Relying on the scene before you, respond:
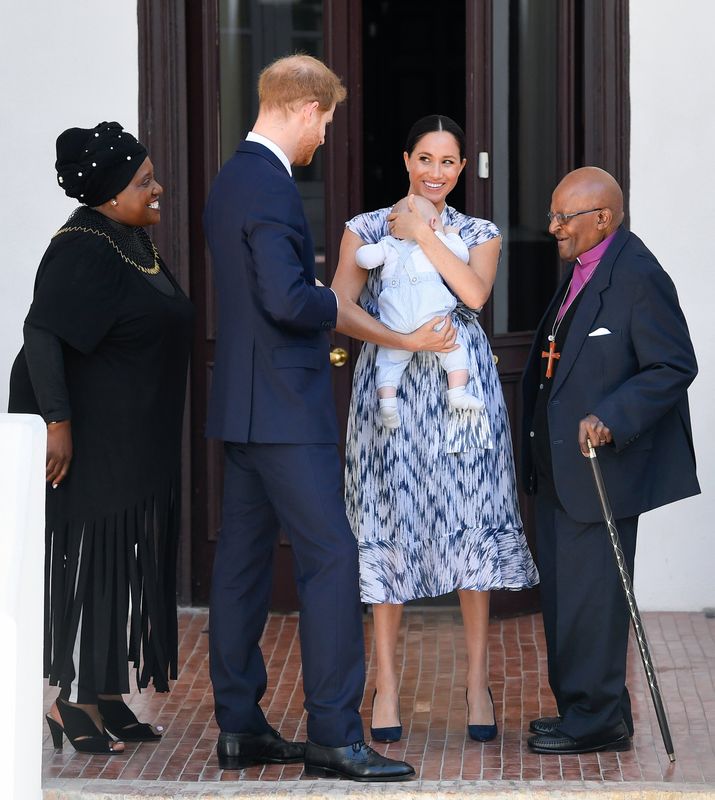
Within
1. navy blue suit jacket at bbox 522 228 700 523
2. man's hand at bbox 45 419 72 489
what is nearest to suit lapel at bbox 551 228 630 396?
navy blue suit jacket at bbox 522 228 700 523

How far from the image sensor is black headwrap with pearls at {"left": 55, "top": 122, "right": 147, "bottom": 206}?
448 cm

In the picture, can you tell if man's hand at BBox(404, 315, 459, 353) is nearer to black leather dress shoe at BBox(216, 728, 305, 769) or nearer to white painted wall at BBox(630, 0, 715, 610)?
black leather dress shoe at BBox(216, 728, 305, 769)

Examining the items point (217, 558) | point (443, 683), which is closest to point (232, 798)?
point (217, 558)

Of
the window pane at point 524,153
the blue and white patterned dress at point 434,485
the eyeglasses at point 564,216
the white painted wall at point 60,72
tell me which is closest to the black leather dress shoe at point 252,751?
the blue and white patterned dress at point 434,485

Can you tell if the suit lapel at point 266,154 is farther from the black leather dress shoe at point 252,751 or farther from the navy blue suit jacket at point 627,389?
the black leather dress shoe at point 252,751

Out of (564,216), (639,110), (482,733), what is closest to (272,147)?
(564,216)

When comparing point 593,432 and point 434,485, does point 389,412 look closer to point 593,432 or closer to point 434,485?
point 434,485

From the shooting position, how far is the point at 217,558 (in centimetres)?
→ 454

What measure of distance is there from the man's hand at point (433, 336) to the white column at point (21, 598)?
1212 mm

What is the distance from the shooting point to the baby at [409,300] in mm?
4660

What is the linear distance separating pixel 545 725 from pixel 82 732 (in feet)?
4.89

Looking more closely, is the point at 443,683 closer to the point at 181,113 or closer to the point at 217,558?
the point at 217,558

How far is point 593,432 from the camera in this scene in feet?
14.2

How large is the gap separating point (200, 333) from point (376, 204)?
4626 millimetres
